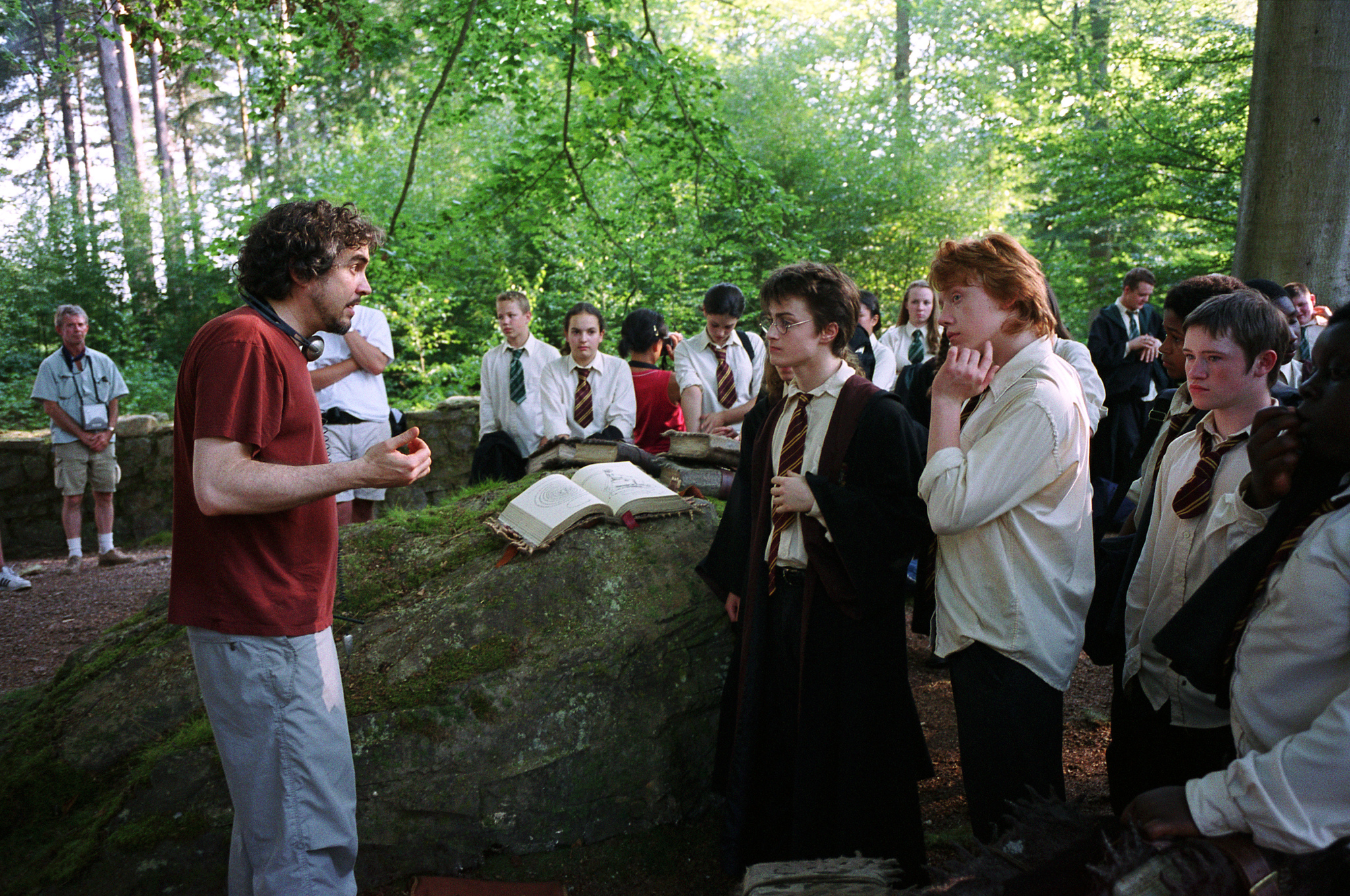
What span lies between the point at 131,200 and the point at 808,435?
17.1 m

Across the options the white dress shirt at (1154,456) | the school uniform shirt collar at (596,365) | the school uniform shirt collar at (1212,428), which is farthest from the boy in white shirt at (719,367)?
the school uniform shirt collar at (1212,428)

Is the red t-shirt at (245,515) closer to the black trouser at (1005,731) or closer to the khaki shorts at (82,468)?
the black trouser at (1005,731)

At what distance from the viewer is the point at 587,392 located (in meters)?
5.77

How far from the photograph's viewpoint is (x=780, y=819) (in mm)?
2828

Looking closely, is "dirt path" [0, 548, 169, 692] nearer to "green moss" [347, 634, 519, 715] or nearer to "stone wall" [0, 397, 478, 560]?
"stone wall" [0, 397, 478, 560]

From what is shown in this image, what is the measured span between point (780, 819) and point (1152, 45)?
505 inches

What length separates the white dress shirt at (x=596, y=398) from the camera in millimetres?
5762

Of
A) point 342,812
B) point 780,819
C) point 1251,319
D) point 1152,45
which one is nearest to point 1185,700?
point 1251,319

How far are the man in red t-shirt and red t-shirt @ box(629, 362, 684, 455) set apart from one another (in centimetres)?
380

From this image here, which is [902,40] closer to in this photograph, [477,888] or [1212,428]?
[1212,428]

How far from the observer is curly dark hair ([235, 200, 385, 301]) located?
7.16 feet

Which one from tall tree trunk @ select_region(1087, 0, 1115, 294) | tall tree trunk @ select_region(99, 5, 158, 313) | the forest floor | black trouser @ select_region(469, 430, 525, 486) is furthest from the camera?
tall tree trunk @ select_region(99, 5, 158, 313)

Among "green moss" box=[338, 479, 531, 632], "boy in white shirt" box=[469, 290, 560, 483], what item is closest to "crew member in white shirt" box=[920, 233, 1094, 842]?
"green moss" box=[338, 479, 531, 632]

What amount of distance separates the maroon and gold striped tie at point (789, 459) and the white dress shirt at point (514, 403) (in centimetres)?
332
